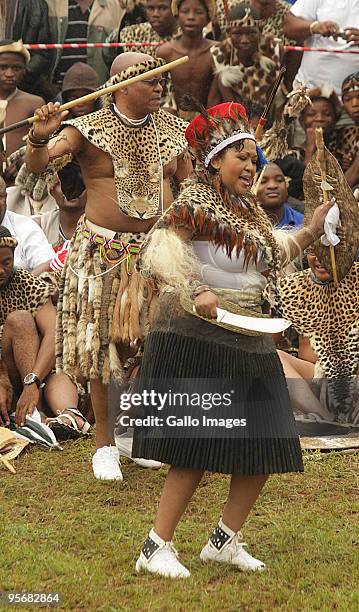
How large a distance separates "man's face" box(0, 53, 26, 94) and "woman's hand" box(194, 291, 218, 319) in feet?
19.2

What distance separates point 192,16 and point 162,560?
19.2ft

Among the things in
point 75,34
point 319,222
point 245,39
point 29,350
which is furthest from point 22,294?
point 75,34

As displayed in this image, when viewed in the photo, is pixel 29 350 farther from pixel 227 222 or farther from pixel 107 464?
pixel 227 222

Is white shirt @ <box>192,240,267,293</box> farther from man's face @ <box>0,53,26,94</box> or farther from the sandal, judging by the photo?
man's face @ <box>0,53,26,94</box>

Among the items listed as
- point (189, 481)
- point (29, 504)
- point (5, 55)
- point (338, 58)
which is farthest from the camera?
point (5, 55)

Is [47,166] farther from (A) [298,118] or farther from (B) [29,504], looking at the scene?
(A) [298,118]

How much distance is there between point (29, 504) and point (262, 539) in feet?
4.36

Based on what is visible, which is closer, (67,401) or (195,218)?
(195,218)

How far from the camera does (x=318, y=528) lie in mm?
5383

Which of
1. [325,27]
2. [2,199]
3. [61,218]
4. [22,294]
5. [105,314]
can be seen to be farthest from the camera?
[325,27]

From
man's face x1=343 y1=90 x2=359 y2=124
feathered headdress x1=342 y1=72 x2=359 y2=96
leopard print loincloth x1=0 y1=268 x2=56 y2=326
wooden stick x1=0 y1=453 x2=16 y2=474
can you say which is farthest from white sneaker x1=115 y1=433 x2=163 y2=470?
feathered headdress x1=342 y1=72 x2=359 y2=96

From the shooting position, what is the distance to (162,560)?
4590mm

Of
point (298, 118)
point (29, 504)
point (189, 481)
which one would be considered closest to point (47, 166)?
point (29, 504)

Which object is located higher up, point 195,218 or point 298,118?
point 195,218
